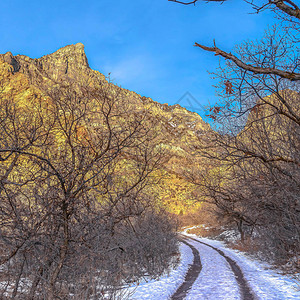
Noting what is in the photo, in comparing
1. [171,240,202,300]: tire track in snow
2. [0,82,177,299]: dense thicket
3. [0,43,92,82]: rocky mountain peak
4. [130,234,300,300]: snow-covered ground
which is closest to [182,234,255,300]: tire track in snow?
[130,234,300,300]: snow-covered ground

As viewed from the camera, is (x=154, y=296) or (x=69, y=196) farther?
(x=154, y=296)

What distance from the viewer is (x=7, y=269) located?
5512 mm

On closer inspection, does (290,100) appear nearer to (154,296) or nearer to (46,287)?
(154,296)

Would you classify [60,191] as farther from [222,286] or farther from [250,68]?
[222,286]

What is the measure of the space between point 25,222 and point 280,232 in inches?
447

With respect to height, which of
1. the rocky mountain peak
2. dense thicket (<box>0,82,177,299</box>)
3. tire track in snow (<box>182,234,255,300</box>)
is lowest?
tire track in snow (<box>182,234,255,300</box>)

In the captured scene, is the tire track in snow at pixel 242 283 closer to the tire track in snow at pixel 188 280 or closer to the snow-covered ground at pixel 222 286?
the snow-covered ground at pixel 222 286

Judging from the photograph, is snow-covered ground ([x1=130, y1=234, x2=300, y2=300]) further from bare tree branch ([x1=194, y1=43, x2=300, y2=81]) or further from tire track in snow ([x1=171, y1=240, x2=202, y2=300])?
bare tree branch ([x1=194, y1=43, x2=300, y2=81])

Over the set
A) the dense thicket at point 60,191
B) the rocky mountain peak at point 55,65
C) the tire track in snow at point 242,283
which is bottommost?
the tire track in snow at point 242,283

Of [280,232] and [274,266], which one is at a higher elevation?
[280,232]

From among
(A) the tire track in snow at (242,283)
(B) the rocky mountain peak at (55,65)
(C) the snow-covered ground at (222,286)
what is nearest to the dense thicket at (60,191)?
(B) the rocky mountain peak at (55,65)

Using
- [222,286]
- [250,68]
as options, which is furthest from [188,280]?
[250,68]

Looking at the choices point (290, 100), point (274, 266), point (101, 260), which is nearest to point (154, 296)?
point (101, 260)

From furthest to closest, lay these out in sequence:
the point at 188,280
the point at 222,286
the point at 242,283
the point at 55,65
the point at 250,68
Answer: the point at 55,65 → the point at 188,280 → the point at 242,283 → the point at 222,286 → the point at 250,68
